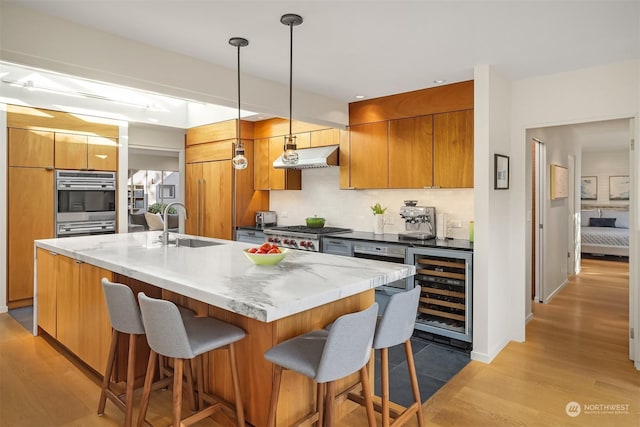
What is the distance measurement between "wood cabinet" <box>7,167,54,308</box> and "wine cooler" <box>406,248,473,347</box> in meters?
4.40

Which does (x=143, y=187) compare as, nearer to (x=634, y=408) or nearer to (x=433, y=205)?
(x=433, y=205)

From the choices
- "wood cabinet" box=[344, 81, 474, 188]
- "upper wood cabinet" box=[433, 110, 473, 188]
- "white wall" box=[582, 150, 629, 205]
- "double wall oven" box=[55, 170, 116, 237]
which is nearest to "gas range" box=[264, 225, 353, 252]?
"wood cabinet" box=[344, 81, 474, 188]

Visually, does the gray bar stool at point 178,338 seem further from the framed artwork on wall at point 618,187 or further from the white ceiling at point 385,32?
the framed artwork on wall at point 618,187

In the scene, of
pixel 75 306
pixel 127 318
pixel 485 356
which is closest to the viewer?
pixel 127 318

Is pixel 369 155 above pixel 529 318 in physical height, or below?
above

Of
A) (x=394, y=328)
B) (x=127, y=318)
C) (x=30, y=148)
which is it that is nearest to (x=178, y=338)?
(x=127, y=318)

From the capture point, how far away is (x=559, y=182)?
562cm

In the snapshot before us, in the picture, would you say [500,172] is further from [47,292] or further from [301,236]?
[47,292]

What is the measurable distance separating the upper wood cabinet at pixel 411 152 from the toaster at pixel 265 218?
2194 mm

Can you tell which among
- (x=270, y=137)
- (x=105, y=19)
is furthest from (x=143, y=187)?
(x=105, y=19)

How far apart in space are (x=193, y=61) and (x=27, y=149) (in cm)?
286

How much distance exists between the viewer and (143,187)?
704 centimetres

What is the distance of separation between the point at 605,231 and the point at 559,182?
3863 millimetres

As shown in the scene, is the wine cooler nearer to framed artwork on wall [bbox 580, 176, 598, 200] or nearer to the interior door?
the interior door
